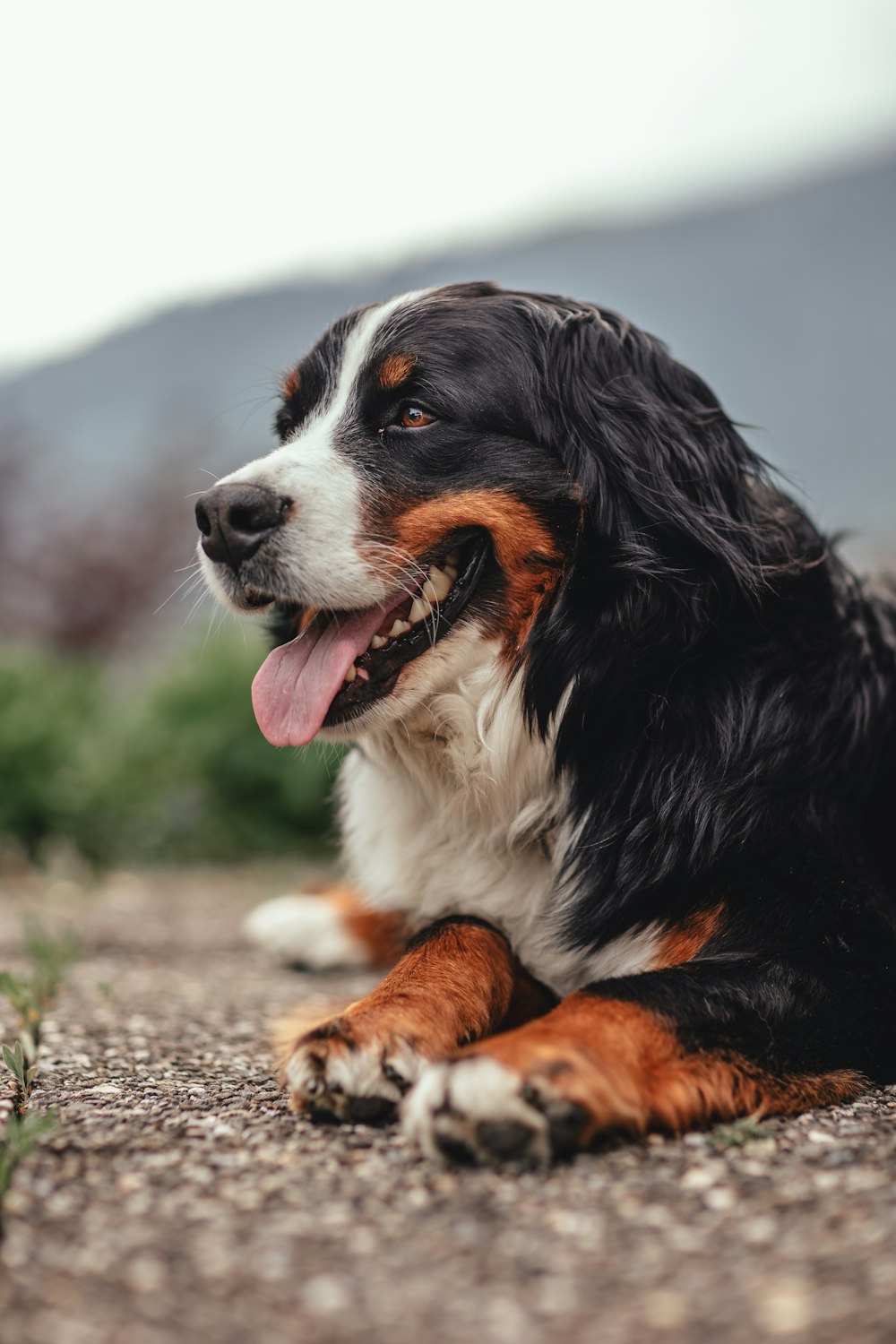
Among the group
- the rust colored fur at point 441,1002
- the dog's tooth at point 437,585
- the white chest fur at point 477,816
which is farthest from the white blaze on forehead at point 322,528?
the rust colored fur at point 441,1002

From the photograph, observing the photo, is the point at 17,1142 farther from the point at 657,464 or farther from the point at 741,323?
the point at 741,323

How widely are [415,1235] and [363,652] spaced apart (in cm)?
153

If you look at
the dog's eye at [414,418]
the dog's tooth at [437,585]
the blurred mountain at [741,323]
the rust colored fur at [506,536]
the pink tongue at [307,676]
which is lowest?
the pink tongue at [307,676]

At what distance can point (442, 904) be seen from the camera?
3.06 metres

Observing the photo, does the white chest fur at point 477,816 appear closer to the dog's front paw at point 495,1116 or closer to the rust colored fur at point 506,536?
the rust colored fur at point 506,536

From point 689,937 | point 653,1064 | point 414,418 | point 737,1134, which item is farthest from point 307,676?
point 737,1134

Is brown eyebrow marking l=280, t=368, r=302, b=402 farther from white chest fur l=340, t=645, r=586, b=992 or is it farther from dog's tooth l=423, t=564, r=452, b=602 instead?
white chest fur l=340, t=645, r=586, b=992

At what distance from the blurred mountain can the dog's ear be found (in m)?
14.6

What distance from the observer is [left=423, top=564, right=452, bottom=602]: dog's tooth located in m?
2.84

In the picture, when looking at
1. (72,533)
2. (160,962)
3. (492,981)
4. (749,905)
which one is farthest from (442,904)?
(72,533)

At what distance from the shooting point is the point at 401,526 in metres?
2.82

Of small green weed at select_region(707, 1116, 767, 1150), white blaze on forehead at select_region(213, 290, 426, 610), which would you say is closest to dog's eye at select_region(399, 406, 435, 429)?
white blaze on forehead at select_region(213, 290, 426, 610)

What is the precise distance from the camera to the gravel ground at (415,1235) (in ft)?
4.78

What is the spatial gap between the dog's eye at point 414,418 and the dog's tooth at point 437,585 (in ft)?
1.24
